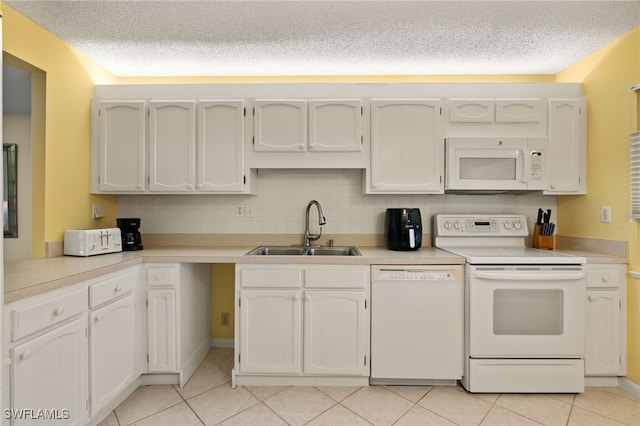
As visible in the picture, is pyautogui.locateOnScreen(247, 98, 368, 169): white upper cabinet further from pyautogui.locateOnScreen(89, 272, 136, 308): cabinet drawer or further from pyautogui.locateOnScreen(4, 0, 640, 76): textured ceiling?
pyautogui.locateOnScreen(89, 272, 136, 308): cabinet drawer

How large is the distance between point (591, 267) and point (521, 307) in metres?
0.56

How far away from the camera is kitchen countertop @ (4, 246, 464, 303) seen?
161cm

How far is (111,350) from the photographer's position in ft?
6.44

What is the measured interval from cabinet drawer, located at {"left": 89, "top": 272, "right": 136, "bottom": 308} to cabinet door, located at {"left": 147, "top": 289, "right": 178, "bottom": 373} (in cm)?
19

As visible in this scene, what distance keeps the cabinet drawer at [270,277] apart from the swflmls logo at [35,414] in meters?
1.07

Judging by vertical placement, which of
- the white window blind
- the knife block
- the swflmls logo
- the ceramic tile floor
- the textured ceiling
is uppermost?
the textured ceiling

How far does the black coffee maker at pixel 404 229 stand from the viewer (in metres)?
2.60

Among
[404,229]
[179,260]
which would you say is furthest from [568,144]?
[179,260]

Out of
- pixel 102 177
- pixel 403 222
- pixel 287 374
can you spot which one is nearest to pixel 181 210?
pixel 102 177

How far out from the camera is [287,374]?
2.31 m

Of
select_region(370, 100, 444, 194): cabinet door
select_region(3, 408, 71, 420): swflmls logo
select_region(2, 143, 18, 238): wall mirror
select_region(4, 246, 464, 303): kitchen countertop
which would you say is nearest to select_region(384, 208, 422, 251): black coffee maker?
select_region(4, 246, 464, 303): kitchen countertop

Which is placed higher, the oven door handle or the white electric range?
the oven door handle

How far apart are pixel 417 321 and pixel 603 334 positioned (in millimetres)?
1245

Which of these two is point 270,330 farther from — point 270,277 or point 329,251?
point 329,251
